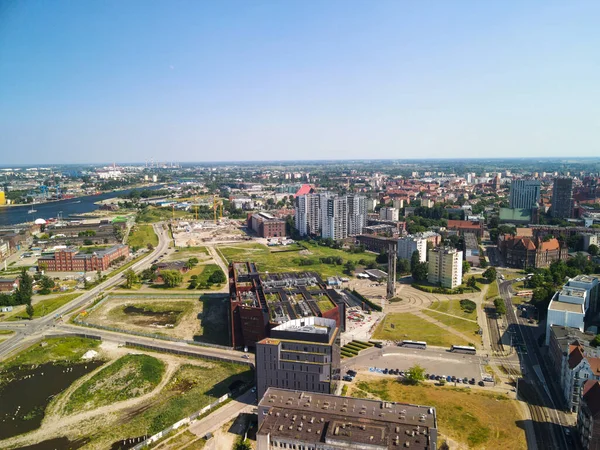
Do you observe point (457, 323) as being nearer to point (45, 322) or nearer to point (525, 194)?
point (45, 322)

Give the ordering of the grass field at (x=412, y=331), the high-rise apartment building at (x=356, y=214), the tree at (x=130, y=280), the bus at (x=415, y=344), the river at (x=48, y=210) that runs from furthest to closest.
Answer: the river at (x=48, y=210), the high-rise apartment building at (x=356, y=214), the tree at (x=130, y=280), the grass field at (x=412, y=331), the bus at (x=415, y=344)

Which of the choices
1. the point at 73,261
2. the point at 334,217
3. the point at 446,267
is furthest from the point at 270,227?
the point at 446,267

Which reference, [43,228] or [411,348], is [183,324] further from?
[43,228]

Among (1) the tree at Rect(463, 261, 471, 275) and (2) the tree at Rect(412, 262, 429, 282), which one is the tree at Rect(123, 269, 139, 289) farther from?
(1) the tree at Rect(463, 261, 471, 275)

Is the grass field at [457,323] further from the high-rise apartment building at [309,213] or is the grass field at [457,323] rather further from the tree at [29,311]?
→ the high-rise apartment building at [309,213]

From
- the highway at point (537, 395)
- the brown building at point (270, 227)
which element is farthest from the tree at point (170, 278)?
the highway at point (537, 395)

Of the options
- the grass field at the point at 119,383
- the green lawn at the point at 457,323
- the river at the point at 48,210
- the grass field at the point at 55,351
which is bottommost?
the grass field at the point at 55,351

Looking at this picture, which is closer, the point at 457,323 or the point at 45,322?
the point at 457,323
